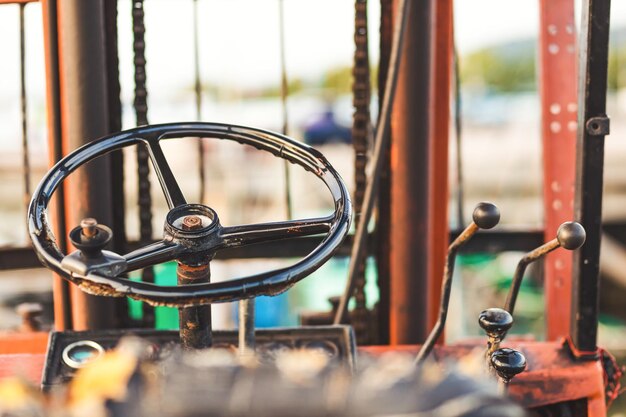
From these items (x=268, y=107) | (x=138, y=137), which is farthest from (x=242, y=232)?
(x=268, y=107)

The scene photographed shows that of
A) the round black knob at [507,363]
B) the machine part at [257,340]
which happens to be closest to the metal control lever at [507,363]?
the round black knob at [507,363]

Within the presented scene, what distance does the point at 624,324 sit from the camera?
6734 millimetres

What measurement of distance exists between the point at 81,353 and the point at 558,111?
1546 millimetres

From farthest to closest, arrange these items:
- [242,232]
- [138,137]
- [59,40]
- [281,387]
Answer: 1. [59,40]
2. [138,137]
3. [242,232]
4. [281,387]

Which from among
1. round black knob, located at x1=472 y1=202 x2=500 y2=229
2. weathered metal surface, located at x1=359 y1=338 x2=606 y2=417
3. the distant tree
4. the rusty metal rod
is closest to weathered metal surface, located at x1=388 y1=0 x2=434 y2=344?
the rusty metal rod

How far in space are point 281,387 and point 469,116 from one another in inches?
649

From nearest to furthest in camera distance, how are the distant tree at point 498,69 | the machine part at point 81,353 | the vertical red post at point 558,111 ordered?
the machine part at point 81,353, the vertical red post at point 558,111, the distant tree at point 498,69

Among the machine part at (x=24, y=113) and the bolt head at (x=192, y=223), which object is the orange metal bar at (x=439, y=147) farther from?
the machine part at (x=24, y=113)

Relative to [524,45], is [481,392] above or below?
below

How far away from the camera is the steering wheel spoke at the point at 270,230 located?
1.29 m

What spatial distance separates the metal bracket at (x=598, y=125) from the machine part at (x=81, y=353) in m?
1.16

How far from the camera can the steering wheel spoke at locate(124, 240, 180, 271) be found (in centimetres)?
119

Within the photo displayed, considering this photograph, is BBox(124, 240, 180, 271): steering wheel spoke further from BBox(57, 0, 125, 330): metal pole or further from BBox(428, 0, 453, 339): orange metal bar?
BBox(428, 0, 453, 339): orange metal bar

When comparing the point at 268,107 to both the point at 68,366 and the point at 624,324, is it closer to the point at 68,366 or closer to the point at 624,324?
the point at 624,324
